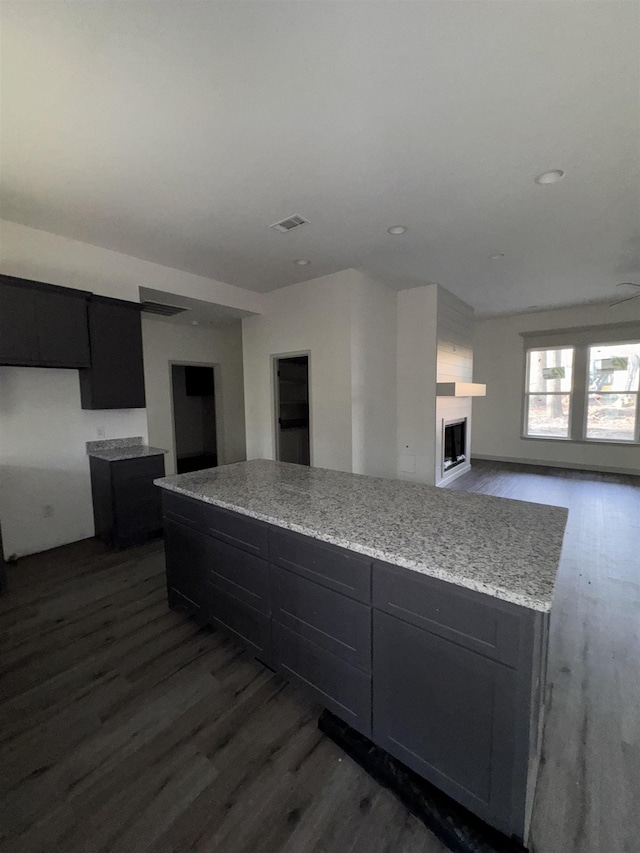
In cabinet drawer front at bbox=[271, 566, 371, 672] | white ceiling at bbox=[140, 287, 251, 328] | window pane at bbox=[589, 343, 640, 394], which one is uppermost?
white ceiling at bbox=[140, 287, 251, 328]

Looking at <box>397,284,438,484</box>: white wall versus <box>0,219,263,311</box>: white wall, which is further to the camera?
<box>397,284,438,484</box>: white wall

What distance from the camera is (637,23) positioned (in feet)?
4.56

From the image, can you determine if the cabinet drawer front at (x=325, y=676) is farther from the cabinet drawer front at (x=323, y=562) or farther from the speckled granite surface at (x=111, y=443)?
the speckled granite surface at (x=111, y=443)

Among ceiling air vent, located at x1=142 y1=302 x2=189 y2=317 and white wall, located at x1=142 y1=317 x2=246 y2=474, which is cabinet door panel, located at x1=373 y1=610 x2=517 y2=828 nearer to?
ceiling air vent, located at x1=142 y1=302 x2=189 y2=317

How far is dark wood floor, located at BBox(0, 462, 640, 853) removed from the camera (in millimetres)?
1191

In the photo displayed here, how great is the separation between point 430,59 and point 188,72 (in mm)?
1088

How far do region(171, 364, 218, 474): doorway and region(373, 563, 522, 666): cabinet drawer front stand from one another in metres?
6.84

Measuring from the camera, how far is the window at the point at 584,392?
6074mm

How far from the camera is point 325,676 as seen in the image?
1517mm

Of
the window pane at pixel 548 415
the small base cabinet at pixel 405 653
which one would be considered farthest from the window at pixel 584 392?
the small base cabinet at pixel 405 653

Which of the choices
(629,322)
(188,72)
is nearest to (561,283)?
(629,322)

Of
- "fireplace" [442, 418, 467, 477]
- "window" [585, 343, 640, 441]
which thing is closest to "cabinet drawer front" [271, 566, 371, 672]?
"fireplace" [442, 418, 467, 477]

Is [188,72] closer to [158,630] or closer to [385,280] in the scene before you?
[158,630]

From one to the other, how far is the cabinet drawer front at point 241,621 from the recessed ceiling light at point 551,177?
3.26 metres
